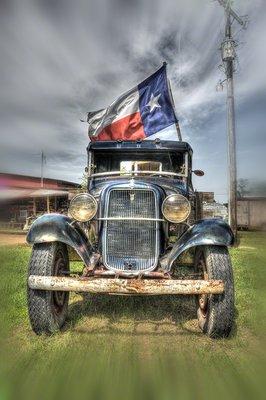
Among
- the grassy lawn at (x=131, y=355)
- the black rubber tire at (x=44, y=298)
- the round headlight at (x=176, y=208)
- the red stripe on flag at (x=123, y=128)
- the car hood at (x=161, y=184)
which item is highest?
the red stripe on flag at (x=123, y=128)

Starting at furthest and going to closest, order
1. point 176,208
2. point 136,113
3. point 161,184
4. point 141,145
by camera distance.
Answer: point 136,113 < point 141,145 < point 161,184 < point 176,208

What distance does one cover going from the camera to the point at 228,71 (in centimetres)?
1306

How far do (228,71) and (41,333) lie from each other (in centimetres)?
1234

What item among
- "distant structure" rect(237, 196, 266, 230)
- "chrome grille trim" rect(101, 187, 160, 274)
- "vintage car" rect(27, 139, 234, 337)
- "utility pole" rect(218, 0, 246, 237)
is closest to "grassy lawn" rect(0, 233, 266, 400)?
"vintage car" rect(27, 139, 234, 337)

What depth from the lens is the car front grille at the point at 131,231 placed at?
11.8 feet

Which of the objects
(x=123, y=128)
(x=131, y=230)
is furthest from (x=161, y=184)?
(x=123, y=128)

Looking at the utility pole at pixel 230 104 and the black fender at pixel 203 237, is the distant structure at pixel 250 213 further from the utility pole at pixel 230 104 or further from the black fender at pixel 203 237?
the black fender at pixel 203 237

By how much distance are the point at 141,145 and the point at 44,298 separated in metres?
2.91

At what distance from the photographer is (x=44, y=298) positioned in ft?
10.6

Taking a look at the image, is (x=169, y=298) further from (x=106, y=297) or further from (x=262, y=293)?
(x=262, y=293)

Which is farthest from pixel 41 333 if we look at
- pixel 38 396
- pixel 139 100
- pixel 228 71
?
pixel 228 71

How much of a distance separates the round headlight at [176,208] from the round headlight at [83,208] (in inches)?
29.6

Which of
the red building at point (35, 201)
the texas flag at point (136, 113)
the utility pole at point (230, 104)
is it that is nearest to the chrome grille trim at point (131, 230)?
the texas flag at point (136, 113)

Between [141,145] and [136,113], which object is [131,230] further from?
[136,113]
